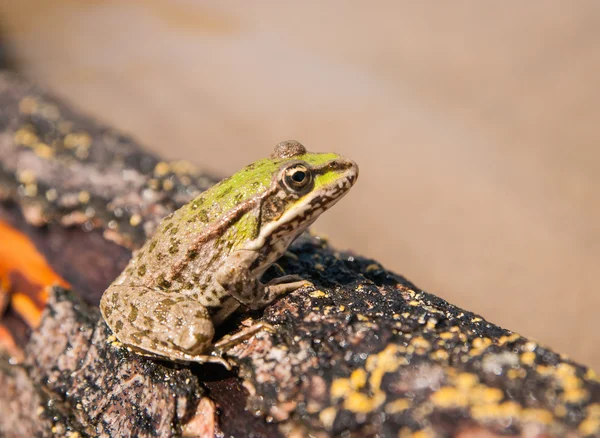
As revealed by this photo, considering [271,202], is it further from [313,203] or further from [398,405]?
[398,405]

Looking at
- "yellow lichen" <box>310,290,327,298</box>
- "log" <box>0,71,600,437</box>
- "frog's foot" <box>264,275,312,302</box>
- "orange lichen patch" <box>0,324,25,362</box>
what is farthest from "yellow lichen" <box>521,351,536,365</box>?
"orange lichen patch" <box>0,324,25,362</box>

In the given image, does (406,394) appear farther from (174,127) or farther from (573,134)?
(174,127)

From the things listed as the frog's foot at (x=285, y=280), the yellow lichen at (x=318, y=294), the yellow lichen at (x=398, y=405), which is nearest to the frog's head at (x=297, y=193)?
the frog's foot at (x=285, y=280)

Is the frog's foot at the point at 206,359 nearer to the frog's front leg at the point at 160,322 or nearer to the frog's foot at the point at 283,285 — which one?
the frog's front leg at the point at 160,322

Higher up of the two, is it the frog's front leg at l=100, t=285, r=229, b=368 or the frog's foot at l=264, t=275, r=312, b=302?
the frog's foot at l=264, t=275, r=312, b=302

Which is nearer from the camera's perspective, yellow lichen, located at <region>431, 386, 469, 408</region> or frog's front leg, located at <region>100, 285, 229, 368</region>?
yellow lichen, located at <region>431, 386, 469, 408</region>

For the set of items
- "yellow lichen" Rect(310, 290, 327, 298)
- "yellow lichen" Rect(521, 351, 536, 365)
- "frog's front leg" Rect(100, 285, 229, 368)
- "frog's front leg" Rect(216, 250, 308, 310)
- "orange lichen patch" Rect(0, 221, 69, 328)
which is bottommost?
"orange lichen patch" Rect(0, 221, 69, 328)

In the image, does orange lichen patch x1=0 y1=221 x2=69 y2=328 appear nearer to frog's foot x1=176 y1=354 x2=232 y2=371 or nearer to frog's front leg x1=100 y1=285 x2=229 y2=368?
frog's front leg x1=100 y1=285 x2=229 y2=368

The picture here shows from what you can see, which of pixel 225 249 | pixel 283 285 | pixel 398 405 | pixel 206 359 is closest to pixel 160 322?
pixel 206 359
